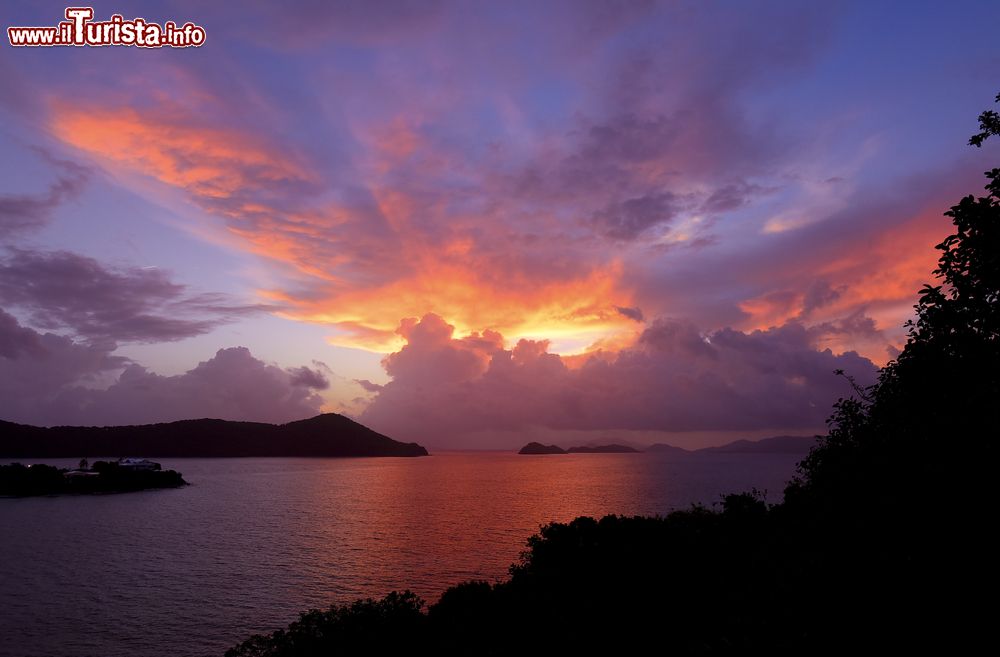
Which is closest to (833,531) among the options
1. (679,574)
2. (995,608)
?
(995,608)

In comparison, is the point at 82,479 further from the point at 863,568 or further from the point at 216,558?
the point at 863,568

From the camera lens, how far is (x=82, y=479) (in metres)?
172

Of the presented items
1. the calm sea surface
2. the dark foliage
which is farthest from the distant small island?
the dark foliage

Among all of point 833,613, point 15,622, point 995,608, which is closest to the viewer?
point 995,608

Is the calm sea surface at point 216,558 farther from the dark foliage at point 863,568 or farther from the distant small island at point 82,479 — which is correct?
the dark foliage at point 863,568

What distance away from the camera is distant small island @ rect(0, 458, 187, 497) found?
16438cm

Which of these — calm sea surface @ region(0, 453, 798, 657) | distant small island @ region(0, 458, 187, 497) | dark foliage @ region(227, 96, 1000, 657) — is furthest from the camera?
distant small island @ region(0, 458, 187, 497)

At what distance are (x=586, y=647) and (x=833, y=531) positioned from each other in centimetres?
1340

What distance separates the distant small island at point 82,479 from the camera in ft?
539

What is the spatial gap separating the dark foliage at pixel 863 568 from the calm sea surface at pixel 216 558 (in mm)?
29632

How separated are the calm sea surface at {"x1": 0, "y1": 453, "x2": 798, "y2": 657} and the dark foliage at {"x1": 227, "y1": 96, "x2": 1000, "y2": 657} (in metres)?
29.6

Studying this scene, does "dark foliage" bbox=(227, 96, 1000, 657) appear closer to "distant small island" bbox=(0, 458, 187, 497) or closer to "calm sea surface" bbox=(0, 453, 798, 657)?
"calm sea surface" bbox=(0, 453, 798, 657)

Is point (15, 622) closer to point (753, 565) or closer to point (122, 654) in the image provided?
point (122, 654)

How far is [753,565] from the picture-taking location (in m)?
27.7
